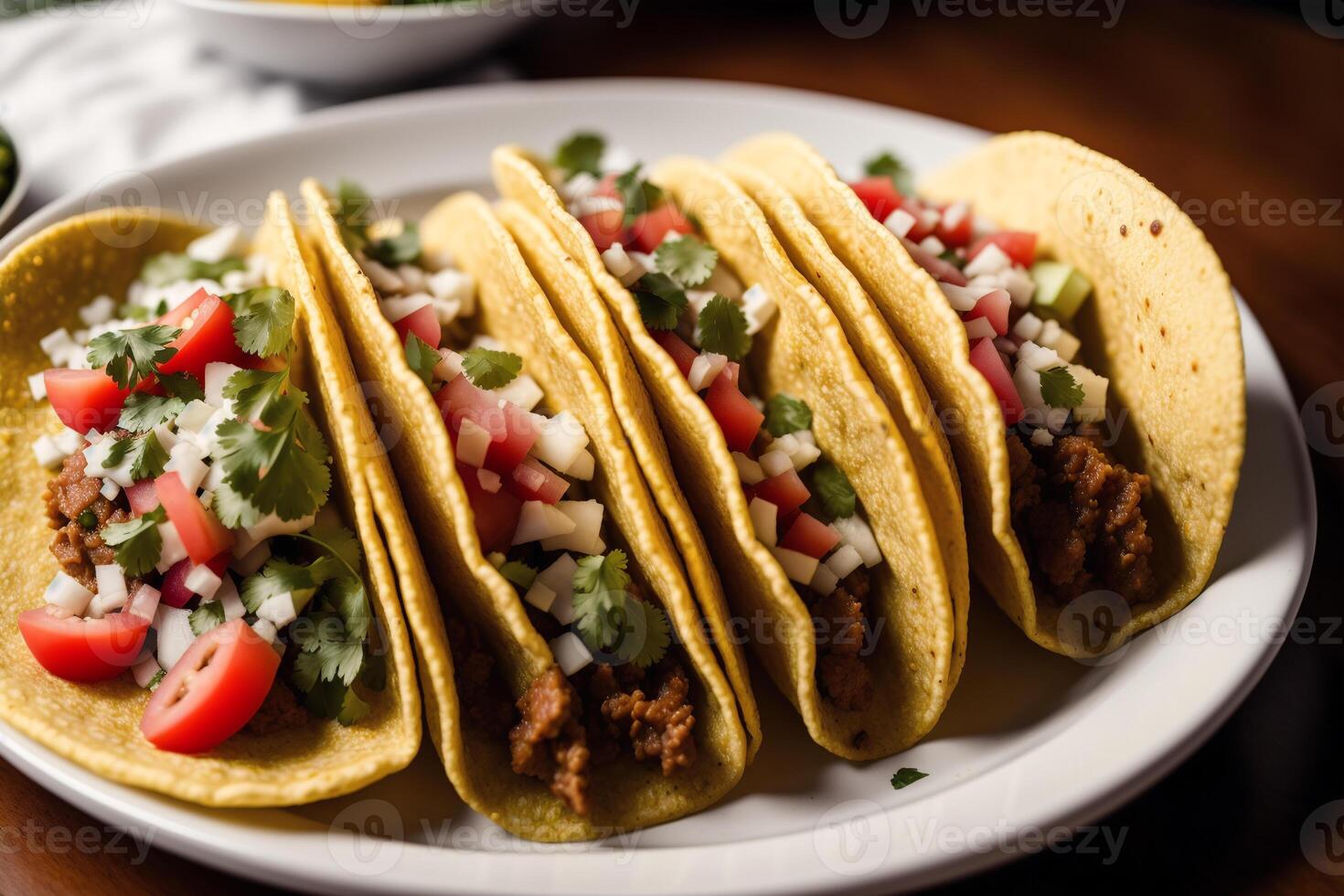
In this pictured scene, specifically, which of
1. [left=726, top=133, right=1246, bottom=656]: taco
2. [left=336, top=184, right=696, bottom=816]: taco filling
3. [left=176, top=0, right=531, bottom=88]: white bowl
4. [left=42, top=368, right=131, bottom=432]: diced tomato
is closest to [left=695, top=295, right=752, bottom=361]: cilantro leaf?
[left=726, top=133, right=1246, bottom=656]: taco

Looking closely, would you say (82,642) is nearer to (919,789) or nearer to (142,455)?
(142,455)

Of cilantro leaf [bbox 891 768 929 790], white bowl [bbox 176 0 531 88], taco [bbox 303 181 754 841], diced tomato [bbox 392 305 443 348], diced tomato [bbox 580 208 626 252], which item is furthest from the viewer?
white bowl [bbox 176 0 531 88]

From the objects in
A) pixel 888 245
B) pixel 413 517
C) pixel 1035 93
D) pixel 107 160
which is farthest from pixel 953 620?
pixel 107 160

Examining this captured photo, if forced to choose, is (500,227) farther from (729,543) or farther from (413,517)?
(729,543)

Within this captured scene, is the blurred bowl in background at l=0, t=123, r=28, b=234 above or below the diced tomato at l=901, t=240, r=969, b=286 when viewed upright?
below

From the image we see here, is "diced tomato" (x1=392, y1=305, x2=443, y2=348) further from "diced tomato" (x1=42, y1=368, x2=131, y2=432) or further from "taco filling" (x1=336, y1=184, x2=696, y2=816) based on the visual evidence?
"diced tomato" (x1=42, y1=368, x2=131, y2=432)

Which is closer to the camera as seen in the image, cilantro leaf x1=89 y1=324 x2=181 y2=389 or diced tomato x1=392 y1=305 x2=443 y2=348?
cilantro leaf x1=89 y1=324 x2=181 y2=389

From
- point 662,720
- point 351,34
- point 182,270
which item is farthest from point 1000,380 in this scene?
point 351,34
